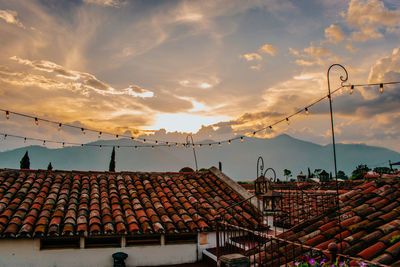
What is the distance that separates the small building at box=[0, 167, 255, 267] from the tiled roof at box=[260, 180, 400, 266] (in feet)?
8.46

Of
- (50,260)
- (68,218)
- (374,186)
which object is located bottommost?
(50,260)

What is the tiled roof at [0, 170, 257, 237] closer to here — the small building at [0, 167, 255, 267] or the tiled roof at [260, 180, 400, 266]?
the small building at [0, 167, 255, 267]

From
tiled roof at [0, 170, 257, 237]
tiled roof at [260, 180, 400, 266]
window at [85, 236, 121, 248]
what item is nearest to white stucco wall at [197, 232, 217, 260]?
tiled roof at [0, 170, 257, 237]

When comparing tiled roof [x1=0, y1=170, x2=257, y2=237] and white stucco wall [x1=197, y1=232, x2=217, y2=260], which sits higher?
tiled roof [x1=0, y1=170, x2=257, y2=237]

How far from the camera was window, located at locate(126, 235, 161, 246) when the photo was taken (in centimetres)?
766

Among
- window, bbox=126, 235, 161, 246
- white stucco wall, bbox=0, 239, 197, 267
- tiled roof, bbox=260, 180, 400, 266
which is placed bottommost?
white stucco wall, bbox=0, 239, 197, 267

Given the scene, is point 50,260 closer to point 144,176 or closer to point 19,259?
point 19,259

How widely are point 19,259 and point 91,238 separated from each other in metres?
1.69

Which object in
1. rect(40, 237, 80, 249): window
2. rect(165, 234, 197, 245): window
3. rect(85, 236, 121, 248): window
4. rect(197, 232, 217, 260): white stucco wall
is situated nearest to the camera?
rect(40, 237, 80, 249): window

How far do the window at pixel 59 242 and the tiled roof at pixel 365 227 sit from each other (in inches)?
213

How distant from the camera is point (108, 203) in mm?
8641

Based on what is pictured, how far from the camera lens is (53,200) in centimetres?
831

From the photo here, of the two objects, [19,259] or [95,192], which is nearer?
[19,259]

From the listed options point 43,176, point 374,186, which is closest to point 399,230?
point 374,186
